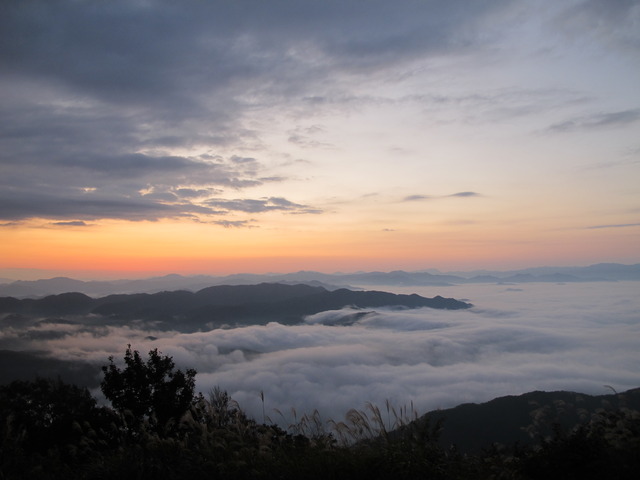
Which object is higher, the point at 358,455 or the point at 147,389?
the point at 358,455

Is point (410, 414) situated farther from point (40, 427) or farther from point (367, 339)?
point (367, 339)

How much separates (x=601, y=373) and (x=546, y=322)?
79178 millimetres

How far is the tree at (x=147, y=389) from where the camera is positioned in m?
13.3

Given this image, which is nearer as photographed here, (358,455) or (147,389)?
(358,455)

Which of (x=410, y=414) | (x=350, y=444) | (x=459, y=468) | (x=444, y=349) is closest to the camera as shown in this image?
(x=459, y=468)

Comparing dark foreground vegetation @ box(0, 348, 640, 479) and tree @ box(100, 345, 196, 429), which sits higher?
dark foreground vegetation @ box(0, 348, 640, 479)

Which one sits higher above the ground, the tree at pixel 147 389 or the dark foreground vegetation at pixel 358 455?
the dark foreground vegetation at pixel 358 455

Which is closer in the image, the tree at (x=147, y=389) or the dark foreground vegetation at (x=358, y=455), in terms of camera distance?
the dark foreground vegetation at (x=358, y=455)

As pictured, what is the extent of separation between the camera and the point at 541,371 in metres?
116

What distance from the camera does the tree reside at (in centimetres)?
1331

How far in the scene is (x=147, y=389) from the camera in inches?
543

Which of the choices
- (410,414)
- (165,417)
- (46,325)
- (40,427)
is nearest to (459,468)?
(410,414)

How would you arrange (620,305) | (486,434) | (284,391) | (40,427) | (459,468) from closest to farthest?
1. (459,468)
2. (40,427)
3. (486,434)
4. (284,391)
5. (620,305)

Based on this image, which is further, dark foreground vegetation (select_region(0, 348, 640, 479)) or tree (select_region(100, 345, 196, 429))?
tree (select_region(100, 345, 196, 429))
